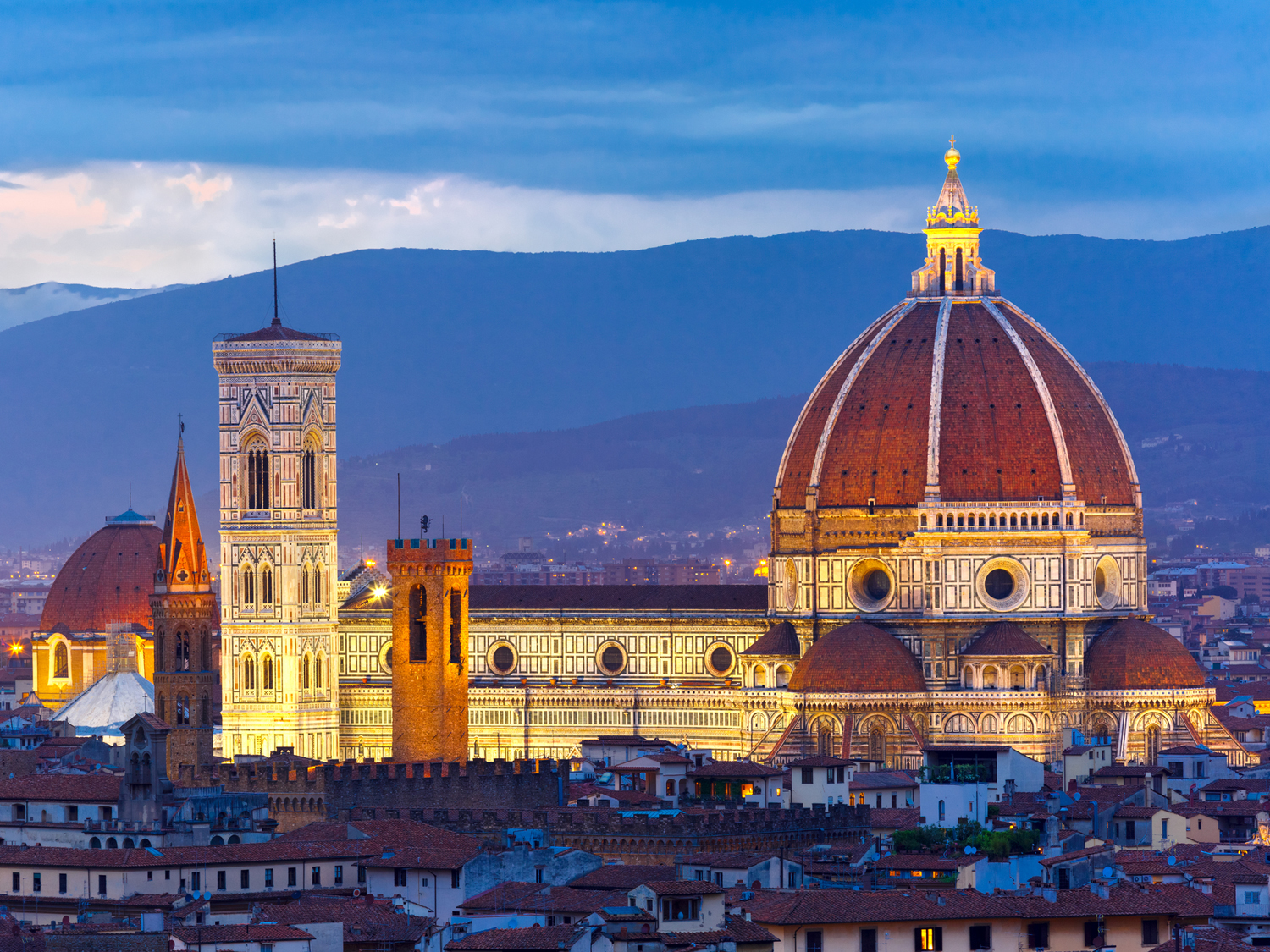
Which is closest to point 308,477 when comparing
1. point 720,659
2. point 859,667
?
point 720,659

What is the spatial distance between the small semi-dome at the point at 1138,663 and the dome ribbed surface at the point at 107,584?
54.1 m

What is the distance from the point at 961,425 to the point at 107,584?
186 feet

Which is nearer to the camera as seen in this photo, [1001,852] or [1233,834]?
[1001,852]

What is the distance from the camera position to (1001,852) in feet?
235

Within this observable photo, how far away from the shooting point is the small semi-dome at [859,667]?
114 meters

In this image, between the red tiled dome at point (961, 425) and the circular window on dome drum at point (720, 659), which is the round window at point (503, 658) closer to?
the circular window on dome drum at point (720, 659)

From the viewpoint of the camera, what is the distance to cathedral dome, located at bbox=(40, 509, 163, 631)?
162 meters

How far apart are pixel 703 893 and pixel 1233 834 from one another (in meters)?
24.1

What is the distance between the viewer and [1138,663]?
11631 centimetres

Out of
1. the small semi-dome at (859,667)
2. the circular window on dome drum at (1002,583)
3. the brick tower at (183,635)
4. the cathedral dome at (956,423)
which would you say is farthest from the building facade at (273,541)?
the circular window on dome drum at (1002,583)

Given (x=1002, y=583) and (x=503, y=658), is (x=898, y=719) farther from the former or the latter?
(x=503, y=658)

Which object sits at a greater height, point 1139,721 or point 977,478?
point 977,478

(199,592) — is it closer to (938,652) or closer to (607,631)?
(607,631)

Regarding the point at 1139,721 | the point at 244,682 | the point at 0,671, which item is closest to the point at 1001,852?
the point at 1139,721
